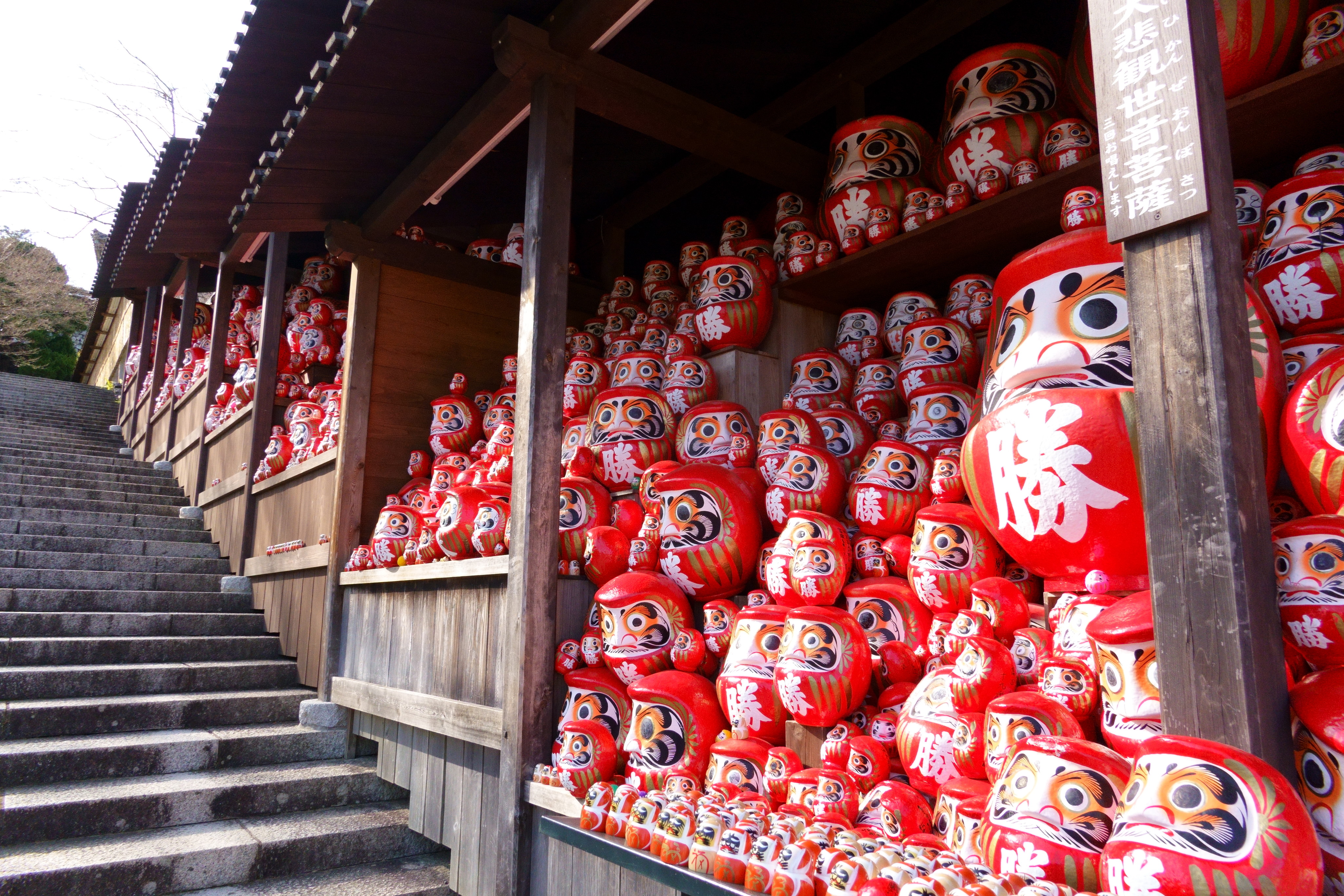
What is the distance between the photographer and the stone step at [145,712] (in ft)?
13.9

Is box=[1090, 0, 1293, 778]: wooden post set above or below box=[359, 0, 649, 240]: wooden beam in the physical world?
below

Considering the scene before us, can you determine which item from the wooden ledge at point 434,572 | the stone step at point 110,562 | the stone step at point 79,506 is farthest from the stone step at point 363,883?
the stone step at point 79,506

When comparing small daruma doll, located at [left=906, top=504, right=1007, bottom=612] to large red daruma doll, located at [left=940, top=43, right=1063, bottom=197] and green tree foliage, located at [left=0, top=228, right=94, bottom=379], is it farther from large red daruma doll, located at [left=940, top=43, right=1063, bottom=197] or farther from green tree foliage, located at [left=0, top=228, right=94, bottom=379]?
green tree foliage, located at [left=0, top=228, right=94, bottom=379]

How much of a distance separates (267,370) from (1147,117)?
596cm

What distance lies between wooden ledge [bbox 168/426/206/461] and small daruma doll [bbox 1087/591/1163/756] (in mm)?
7689

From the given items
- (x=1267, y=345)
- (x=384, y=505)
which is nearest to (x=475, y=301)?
(x=384, y=505)

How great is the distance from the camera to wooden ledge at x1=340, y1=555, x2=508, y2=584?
3.17m

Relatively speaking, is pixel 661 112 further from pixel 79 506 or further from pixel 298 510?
pixel 79 506

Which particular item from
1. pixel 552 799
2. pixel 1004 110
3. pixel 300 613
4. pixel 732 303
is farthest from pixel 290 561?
pixel 1004 110

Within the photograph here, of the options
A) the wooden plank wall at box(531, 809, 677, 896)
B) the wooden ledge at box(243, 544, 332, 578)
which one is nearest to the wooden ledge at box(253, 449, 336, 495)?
the wooden ledge at box(243, 544, 332, 578)

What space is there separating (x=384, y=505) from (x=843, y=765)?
3.28 meters

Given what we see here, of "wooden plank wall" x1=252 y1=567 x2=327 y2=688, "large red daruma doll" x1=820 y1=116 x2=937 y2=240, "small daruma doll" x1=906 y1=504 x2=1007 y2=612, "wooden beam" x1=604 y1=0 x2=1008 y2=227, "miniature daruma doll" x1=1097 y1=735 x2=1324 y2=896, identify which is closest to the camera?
"miniature daruma doll" x1=1097 y1=735 x2=1324 y2=896

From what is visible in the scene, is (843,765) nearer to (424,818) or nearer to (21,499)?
(424,818)

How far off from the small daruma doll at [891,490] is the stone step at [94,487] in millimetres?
7488
